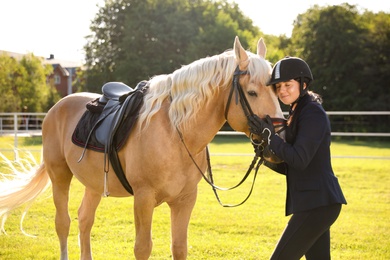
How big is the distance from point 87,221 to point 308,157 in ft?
8.83

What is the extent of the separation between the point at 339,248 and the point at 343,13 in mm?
32860

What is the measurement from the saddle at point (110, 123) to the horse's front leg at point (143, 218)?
13.2 inches

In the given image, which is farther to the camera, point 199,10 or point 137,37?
point 199,10

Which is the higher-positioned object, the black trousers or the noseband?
the noseband

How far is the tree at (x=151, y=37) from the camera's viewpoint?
35.6 metres

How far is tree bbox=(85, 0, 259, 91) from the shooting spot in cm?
3562

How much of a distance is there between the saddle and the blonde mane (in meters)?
0.18

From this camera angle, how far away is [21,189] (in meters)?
4.88

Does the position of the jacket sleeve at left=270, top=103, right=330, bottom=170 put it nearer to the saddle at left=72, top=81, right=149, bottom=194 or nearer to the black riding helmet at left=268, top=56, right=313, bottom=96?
the black riding helmet at left=268, top=56, right=313, bottom=96

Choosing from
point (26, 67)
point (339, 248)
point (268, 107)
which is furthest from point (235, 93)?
point (26, 67)

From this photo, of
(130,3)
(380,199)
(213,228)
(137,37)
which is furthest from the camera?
(130,3)

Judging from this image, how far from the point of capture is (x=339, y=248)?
510cm

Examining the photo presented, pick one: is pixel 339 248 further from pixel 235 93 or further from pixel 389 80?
pixel 389 80

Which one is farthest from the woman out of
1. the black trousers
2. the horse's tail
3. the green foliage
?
the green foliage
